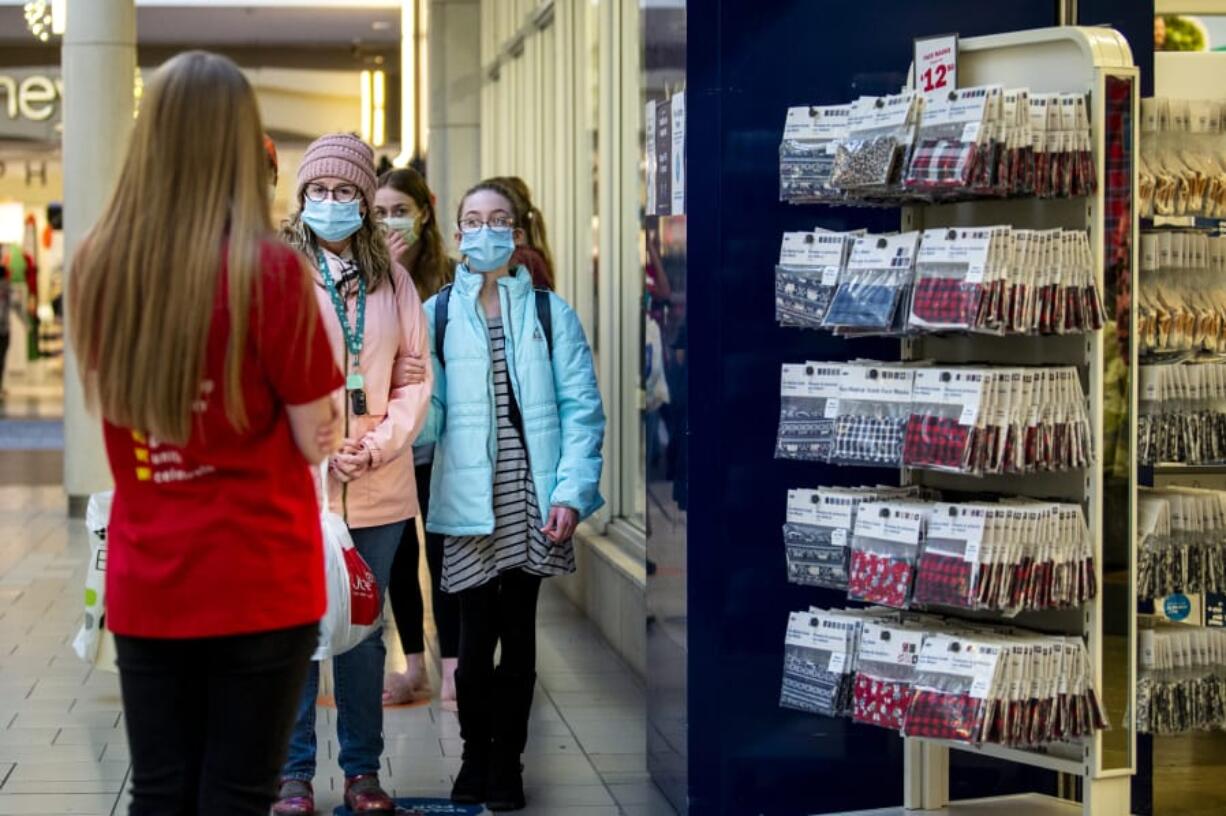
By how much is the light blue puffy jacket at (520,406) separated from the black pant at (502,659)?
212 mm

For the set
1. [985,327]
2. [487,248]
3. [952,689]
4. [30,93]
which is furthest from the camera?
[30,93]

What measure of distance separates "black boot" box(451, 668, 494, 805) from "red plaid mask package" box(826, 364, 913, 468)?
1430mm

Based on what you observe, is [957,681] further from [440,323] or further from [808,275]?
[440,323]

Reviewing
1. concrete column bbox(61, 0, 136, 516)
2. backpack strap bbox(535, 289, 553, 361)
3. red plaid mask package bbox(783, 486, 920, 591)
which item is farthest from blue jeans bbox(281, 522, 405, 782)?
concrete column bbox(61, 0, 136, 516)

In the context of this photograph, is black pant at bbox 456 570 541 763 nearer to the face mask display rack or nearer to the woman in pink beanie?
the woman in pink beanie

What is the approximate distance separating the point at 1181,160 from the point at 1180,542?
0.88 metres

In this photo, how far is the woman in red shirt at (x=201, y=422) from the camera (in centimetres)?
307

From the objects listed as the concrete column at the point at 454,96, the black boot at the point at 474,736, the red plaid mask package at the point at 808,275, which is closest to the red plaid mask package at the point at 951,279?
the red plaid mask package at the point at 808,275

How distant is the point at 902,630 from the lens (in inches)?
170

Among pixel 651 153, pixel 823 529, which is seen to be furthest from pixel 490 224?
pixel 823 529

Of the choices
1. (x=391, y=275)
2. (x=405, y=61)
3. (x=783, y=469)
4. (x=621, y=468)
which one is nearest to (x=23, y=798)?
(x=391, y=275)

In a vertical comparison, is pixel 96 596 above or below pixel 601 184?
below

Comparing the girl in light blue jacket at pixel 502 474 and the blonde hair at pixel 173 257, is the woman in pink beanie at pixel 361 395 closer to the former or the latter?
the girl in light blue jacket at pixel 502 474

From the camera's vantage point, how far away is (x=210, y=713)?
3.15 metres
